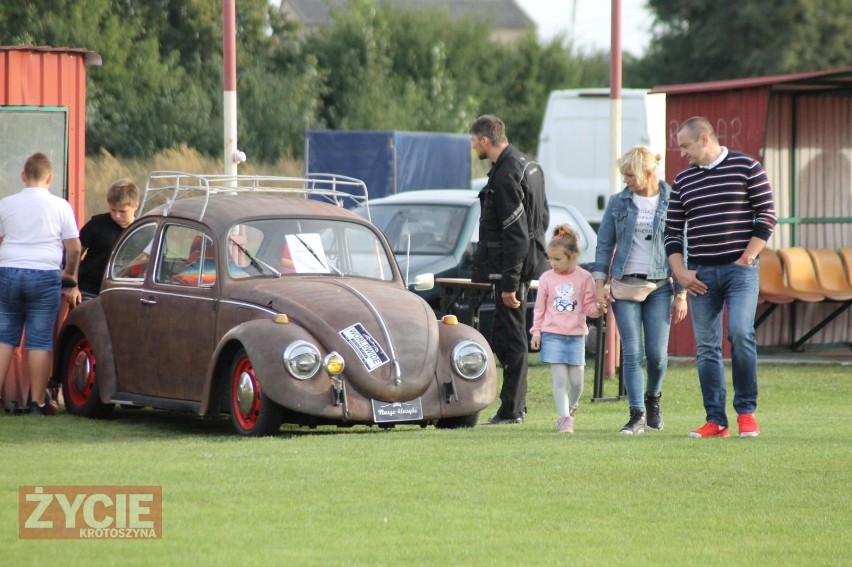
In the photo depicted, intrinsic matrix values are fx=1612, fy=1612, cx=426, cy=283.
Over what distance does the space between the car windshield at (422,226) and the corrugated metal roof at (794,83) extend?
282 centimetres

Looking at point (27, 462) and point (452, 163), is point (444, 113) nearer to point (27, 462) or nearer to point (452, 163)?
point (452, 163)

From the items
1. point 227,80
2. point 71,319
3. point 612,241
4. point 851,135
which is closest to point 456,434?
point 612,241

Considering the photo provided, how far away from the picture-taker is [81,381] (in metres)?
12.0

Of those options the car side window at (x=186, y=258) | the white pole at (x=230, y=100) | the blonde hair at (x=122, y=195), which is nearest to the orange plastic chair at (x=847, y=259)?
the white pole at (x=230, y=100)

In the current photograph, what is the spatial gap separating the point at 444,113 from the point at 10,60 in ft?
130

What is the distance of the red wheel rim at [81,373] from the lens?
11922 mm

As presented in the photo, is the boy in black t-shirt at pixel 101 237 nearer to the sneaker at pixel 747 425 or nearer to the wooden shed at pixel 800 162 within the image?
the sneaker at pixel 747 425

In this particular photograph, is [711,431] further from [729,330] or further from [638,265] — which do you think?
[638,265]

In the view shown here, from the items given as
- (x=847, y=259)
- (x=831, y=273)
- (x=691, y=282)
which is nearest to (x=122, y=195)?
(x=691, y=282)

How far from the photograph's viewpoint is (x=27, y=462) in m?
8.91

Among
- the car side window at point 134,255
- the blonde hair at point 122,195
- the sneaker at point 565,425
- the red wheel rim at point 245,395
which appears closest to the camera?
the red wheel rim at point 245,395

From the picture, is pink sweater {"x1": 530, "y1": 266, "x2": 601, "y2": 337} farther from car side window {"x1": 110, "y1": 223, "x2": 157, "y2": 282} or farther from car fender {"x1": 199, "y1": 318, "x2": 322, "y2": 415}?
car side window {"x1": 110, "y1": 223, "x2": 157, "y2": 282}

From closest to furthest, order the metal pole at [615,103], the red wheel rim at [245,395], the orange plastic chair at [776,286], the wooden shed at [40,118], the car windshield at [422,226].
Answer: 1. the red wheel rim at [245,395]
2. the wooden shed at [40,118]
3. the metal pole at [615,103]
4. the car windshield at [422,226]
5. the orange plastic chair at [776,286]

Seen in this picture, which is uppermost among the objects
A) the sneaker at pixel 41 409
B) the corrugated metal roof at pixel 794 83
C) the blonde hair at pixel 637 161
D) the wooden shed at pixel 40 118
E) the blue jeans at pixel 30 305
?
the corrugated metal roof at pixel 794 83
